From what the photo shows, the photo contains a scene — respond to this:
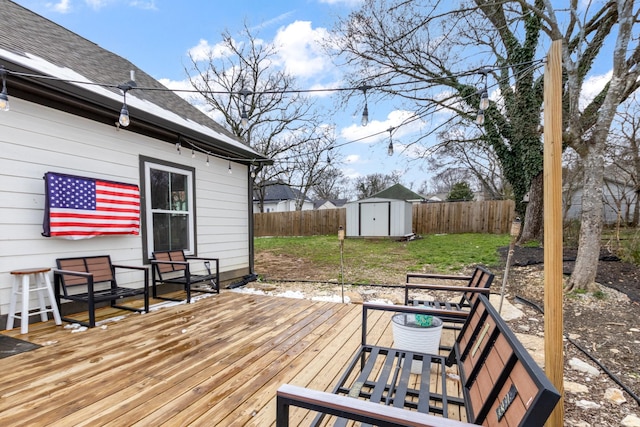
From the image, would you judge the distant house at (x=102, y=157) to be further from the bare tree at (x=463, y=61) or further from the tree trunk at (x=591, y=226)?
the tree trunk at (x=591, y=226)

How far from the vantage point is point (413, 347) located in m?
2.22

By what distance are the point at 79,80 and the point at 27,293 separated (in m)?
2.43

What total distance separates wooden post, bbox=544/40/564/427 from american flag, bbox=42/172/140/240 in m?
4.53

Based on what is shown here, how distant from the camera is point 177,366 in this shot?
2.46 meters

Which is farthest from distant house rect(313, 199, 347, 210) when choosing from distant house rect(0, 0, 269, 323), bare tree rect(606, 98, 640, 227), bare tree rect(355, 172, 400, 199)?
distant house rect(0, 0, 269, 323)

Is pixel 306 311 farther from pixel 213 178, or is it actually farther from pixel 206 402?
pixel 213 178

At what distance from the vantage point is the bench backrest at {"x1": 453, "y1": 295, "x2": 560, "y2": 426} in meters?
0.87

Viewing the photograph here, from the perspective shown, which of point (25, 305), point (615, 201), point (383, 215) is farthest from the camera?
point (383, 215)

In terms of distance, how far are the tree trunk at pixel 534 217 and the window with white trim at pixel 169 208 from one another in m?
8.99

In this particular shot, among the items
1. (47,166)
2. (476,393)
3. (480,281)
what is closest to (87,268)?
(47,166)

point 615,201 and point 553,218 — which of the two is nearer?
point 553,218

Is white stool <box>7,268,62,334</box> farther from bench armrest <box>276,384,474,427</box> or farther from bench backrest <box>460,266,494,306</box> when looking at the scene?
bench backrest <box>460,266,494,306</box>

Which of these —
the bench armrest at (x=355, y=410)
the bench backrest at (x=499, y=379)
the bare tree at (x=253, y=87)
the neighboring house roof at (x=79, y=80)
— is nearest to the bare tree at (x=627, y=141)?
the bench backrest at (x=499, y=379)

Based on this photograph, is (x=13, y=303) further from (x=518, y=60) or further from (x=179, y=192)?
(x=518, y=60)
